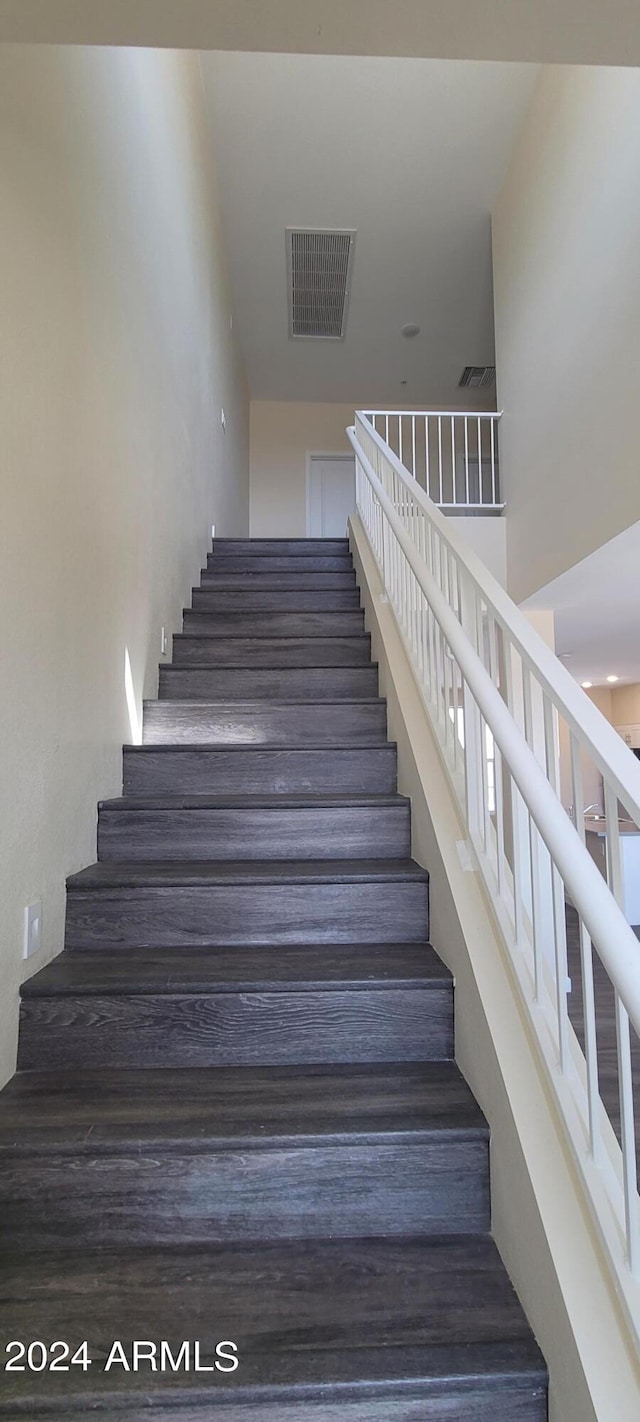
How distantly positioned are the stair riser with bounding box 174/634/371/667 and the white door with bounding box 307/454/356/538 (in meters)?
4.77

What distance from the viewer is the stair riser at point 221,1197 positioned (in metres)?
1.21

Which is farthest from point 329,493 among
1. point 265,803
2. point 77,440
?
point 265,803

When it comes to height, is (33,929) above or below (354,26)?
below

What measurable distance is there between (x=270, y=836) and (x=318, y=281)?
5.21 m

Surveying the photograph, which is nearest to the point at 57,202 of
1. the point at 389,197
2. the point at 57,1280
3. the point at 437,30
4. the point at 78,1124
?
the point at 437,30

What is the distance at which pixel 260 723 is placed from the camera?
2531mm

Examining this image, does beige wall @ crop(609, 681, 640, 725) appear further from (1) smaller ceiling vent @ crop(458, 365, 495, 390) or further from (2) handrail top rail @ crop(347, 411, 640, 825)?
(2) handrail top rail @ crop(347, 411, 640, 825)

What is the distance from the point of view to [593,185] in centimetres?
314

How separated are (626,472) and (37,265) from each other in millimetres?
2265

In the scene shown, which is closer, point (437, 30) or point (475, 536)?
point (437, 30)

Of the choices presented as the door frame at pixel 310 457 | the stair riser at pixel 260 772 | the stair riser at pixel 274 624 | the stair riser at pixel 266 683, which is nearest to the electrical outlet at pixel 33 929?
the stair riser at pixel 260 772

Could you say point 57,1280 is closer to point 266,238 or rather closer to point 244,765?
point 244,765

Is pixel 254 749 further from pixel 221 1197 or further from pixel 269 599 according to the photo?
pixel 269 599

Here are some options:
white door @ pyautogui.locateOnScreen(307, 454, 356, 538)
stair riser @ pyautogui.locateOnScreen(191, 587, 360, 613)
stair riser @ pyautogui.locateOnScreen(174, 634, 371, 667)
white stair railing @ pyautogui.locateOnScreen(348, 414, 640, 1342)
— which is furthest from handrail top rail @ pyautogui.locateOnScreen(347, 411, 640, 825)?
white door @ pyautogui.locateOnScreen(307, 454, 356, 538)
